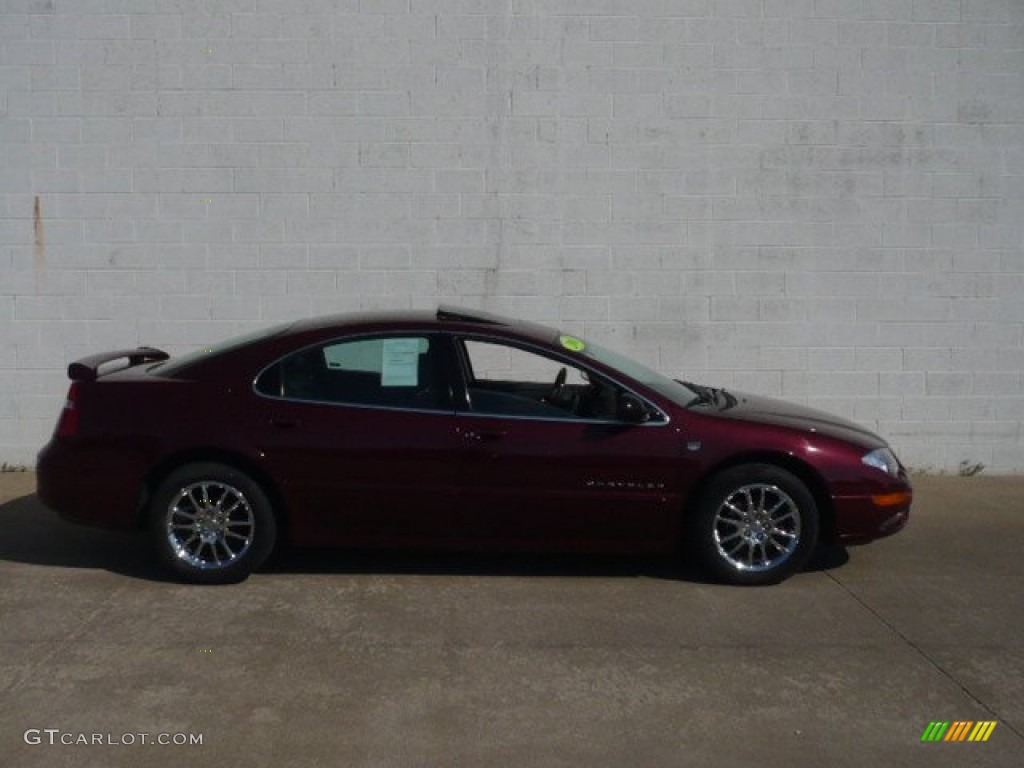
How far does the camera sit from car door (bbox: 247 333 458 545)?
623 cm

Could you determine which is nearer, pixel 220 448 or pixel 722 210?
pixel 220 448

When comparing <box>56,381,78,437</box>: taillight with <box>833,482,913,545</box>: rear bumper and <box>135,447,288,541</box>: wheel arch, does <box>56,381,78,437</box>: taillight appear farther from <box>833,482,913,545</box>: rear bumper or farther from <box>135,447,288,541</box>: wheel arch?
<box>833,482,913,545</box>: rear bumper

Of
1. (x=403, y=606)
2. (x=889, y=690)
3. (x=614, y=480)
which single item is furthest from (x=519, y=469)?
(x=889, y=690)

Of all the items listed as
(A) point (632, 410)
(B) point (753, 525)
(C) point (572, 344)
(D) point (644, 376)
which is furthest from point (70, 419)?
(B) point (753, 525)

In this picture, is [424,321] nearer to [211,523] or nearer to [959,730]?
[211,523]

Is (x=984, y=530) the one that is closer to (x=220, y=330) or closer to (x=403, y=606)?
(x=403, y=606)

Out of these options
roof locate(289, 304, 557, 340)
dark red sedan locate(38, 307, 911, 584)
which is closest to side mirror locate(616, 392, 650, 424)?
dark red sedan locate(38, 307, 911, 584)

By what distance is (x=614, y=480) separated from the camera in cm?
625

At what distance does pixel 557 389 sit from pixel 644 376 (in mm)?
503

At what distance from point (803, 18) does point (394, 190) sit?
331cm

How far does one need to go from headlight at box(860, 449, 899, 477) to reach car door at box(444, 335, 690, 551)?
1.03 m

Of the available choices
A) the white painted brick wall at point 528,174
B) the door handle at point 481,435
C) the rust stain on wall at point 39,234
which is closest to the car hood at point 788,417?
the door handle at point 481,435

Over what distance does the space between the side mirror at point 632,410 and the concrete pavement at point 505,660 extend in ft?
2.96

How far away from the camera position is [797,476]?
21.1 feet
